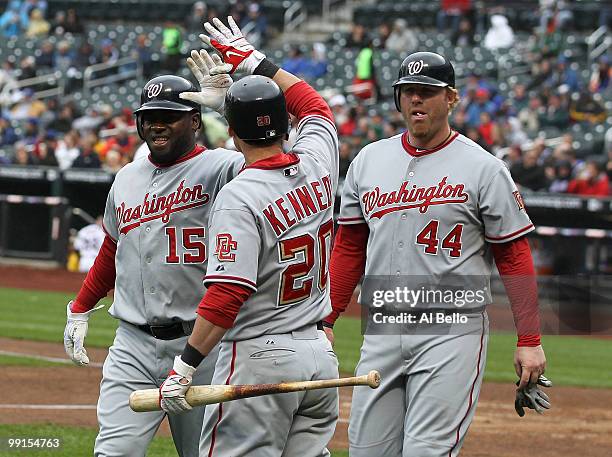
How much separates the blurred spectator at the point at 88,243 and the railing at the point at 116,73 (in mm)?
7227

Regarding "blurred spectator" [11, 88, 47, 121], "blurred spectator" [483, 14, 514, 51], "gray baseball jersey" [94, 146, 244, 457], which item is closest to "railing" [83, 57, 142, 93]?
"blurred spectator" [11, 88, 47, 121]

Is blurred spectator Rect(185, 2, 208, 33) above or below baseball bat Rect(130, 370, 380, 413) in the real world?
below

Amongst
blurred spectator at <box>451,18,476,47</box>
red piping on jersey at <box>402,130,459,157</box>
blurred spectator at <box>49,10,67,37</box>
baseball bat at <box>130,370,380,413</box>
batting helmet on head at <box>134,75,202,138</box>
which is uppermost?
batting helmet on head at <box>134,75,202,138</box>

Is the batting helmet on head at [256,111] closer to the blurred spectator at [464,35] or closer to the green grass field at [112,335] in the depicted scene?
the green grass field at [112,335]

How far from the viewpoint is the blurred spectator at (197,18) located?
25906 mm

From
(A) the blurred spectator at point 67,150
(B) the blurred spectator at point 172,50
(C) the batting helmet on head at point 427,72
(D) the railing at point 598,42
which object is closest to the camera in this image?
(C) the batting helmet on head at point 427,72

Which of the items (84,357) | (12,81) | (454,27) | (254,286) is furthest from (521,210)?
(12,81)

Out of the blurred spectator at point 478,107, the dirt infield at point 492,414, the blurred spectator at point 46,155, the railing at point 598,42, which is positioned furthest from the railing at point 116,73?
the dirt infield at point 492,414

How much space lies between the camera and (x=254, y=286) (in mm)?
4102

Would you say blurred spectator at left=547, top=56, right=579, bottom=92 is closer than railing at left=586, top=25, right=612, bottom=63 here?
Yes

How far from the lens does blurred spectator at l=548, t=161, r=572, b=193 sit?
16.1 m

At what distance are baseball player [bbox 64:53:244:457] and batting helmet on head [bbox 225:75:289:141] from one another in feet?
2.19

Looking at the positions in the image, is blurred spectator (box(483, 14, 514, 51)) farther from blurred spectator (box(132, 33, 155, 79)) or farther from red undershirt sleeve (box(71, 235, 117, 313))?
red undershirt sleeve (box(71, 235, 117, 313))

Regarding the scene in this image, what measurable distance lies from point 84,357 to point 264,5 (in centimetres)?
2191
